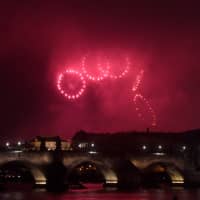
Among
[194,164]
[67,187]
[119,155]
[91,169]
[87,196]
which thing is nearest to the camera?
[87,196]

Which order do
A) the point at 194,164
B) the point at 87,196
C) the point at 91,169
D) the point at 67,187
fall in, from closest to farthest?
the point at 87,196
the point at 67,187
the point at 194,164
the point at 91,169

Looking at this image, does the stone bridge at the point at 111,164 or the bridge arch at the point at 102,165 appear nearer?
the stone bridge at the point at 111,164

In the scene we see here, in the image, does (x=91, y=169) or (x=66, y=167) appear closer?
(x=66, y=167)

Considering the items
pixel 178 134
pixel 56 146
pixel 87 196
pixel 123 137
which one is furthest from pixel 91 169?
pixel 87 196

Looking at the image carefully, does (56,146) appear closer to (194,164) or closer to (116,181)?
(116,181)

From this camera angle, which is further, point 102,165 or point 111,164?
point 102,165

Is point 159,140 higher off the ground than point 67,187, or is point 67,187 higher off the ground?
point 159,140

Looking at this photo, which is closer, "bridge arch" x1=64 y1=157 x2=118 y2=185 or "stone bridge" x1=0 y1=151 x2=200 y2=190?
"stone bridge" x1=0 y1=151 x2=200 y2=190

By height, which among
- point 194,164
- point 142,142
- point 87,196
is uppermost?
point 142,142
